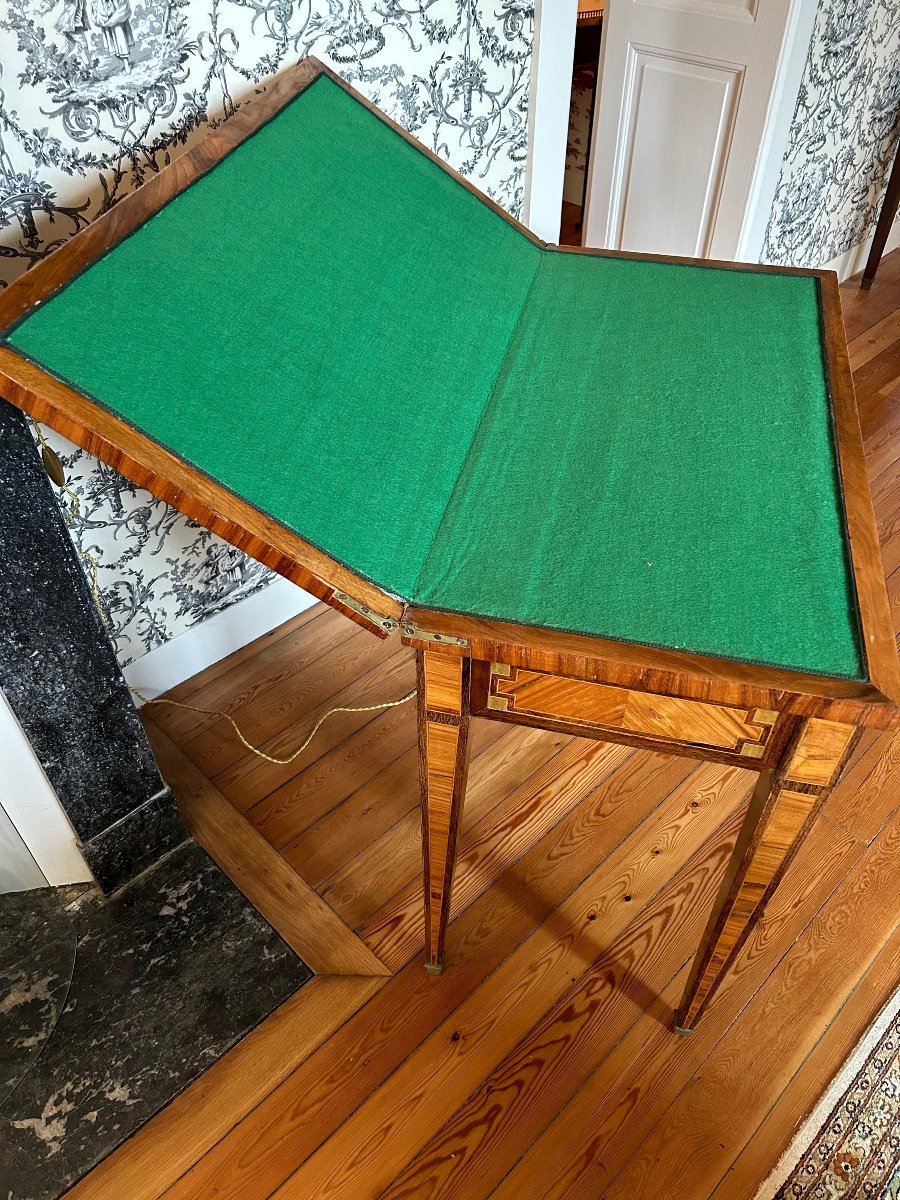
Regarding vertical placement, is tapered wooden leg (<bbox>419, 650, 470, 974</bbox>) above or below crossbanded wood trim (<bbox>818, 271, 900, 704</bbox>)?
below

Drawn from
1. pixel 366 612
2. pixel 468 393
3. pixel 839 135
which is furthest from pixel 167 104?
pixel 839 135

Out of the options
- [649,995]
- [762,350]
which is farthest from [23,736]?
[762,350]

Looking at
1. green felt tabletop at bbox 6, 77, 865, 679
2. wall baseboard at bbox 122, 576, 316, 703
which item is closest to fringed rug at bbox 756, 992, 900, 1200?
green felt tabletop at bbox 6, 77, 865, 679

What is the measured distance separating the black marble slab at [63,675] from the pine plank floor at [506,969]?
7.9 inches

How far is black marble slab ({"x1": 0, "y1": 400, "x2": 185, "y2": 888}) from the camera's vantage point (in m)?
1.08

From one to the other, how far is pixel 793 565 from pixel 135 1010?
112 cm

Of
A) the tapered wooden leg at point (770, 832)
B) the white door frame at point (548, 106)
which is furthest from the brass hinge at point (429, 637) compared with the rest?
the white door frame at point (548, 106)

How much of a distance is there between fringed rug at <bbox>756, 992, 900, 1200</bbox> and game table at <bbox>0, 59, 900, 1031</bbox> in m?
0.22

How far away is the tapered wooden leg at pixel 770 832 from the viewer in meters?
0.87

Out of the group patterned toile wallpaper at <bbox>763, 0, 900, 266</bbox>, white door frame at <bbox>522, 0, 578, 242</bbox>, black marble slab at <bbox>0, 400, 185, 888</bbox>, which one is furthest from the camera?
patterned toile wallpaper at <bbox>763, 0, 900, 266</bbox>

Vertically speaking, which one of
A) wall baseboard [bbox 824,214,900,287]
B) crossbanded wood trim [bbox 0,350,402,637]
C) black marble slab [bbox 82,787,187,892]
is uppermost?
crossbanded wood trim [bbox 0,350,402,637]

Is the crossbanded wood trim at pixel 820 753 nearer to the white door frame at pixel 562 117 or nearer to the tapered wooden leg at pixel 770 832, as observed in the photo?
the tapered wooden leg at pixel 770 832

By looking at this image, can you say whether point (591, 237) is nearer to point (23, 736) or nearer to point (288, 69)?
point (288, 69)

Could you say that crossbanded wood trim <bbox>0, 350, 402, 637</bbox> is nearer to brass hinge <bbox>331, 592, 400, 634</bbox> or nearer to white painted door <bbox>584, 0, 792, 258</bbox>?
brass hinge <bbox>331, 592, 400, 634</bbox>
